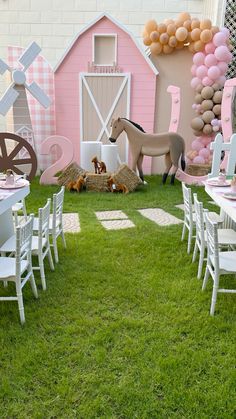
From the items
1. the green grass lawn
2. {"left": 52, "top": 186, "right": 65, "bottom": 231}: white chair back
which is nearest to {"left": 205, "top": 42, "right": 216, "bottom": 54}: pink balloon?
the green grass lawn

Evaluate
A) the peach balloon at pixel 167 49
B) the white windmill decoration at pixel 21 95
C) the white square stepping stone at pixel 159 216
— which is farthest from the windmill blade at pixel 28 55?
the white square stepping stone at pixel 159 216

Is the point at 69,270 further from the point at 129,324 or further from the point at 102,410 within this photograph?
the point at 102,410

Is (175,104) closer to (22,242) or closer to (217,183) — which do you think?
(217,183)

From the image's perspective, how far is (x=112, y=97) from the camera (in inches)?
296

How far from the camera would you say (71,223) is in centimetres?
465

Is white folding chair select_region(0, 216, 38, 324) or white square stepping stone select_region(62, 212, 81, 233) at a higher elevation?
white folding chair select_region(0, 216, 38, 324)

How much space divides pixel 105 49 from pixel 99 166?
9.46ft

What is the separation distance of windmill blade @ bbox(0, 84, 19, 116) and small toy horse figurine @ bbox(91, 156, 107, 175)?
6.15ft

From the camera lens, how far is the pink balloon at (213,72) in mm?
6715

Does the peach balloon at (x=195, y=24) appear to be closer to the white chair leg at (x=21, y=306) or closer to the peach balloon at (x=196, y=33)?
the peach balloon at (x=196, y=33)

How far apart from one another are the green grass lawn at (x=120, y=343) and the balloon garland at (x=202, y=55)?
14.3ft

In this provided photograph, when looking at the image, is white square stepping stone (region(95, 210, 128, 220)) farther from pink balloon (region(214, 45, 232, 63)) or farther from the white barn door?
pink balloon (region(214, 45, 232, 63))

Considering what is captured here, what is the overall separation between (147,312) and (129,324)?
0.74 feet

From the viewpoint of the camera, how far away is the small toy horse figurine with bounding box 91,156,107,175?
6.38m
